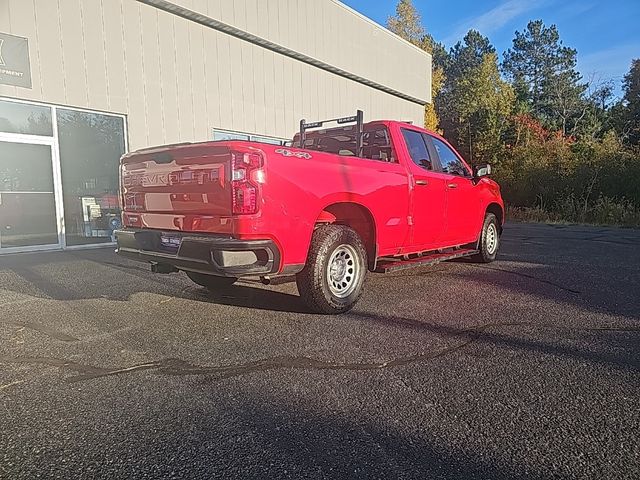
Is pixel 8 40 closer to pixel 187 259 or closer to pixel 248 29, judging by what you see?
pixel 248 29

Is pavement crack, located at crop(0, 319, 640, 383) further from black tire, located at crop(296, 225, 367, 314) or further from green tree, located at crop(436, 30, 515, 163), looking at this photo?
green tree, located at crop(436, 30, 515, 163)

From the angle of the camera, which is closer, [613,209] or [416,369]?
[416,369]

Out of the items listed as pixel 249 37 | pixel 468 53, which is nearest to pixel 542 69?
pixel 468 53

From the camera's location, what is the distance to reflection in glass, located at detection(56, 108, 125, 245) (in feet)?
31.7

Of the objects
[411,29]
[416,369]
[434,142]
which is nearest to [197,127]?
[434,142]

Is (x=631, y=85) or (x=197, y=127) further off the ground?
(x=631, y=85)

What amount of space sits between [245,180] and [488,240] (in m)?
5.07

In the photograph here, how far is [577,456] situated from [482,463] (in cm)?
44

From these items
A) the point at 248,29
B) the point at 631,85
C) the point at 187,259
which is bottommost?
the point at 187,259

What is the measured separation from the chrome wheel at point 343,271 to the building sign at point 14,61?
779 cm

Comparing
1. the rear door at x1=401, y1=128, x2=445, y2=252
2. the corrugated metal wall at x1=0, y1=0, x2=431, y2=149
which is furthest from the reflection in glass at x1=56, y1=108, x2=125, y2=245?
the rear door at x1=401, y1=128, x2=445, y2=252

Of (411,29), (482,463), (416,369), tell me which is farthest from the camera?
(411,29)

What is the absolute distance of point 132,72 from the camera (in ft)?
33.6

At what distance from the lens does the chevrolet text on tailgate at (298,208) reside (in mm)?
3689
